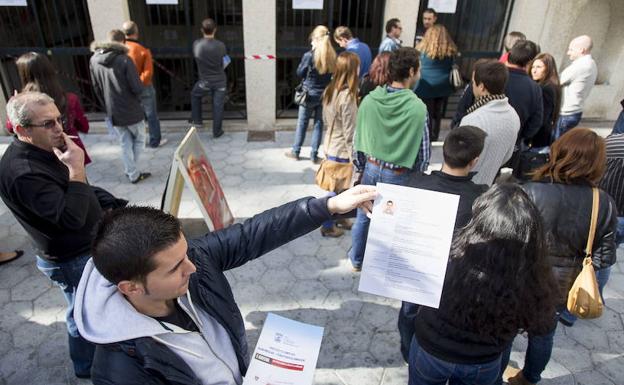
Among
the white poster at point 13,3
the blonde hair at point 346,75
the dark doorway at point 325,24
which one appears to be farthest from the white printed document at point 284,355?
the white poster at point 13,3

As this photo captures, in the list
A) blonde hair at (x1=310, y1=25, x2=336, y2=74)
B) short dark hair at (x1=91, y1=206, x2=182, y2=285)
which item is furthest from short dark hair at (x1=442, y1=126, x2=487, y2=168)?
blonde hair at (x1=310, y1=25, x2=336, y2=74)

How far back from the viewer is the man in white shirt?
5164 millimetres

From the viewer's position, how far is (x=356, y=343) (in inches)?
131

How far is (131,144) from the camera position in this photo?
17.9ft

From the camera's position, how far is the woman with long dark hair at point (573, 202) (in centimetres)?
236

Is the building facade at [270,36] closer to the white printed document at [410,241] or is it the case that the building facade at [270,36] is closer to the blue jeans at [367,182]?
the blue jeans at [367,182]

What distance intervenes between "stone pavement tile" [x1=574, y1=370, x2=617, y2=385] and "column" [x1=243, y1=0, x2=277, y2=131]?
18.7 feet

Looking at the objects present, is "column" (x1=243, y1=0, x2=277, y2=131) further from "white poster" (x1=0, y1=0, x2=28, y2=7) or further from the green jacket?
the green jacket

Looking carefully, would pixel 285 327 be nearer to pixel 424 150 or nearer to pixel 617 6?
pixel 424 150

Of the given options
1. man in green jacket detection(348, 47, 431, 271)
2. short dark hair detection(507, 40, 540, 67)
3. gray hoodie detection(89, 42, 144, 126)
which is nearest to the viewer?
man in green jacket detection(348, 47, 431, 271)

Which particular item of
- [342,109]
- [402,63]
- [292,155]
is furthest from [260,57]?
[402,63]

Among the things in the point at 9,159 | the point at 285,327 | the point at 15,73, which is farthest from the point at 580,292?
the point at 15,73

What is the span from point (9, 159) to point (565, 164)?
10.3 ft

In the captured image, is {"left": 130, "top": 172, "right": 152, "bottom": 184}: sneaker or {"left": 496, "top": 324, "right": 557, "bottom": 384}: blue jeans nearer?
{"left": 496, "top": 324, "right": 557, "bottom": 384}: blue jeans
